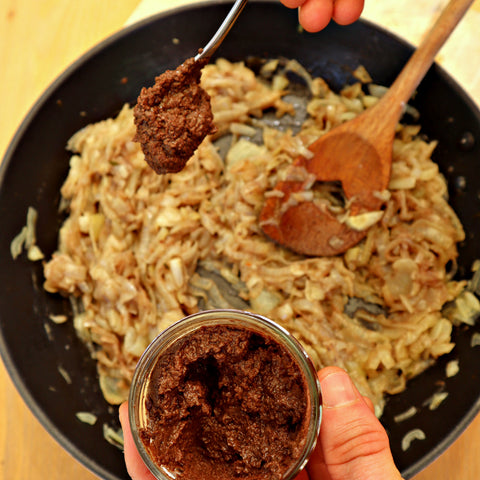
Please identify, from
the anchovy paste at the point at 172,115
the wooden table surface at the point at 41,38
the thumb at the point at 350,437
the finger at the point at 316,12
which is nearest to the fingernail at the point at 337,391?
the thumb at the point at 350,437

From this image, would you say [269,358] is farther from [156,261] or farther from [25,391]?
[25,391]

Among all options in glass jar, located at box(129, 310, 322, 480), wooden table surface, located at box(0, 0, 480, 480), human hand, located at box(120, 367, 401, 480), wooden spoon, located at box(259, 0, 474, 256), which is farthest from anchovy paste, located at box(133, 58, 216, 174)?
wooden table surface, located at box(0, 0, 480, 480)

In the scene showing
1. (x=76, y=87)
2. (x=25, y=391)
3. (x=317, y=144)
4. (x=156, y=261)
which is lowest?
(x=25, y=391)

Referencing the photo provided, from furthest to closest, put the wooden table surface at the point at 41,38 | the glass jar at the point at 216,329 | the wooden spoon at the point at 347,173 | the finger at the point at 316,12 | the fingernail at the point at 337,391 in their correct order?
the wooden table surface at the point at 41,38 → the wooden spoon at the point at 347,173 → the finger at the point at 316,12 → the fingernail at the point at 337,391 → the glass jar at the point at 216,329

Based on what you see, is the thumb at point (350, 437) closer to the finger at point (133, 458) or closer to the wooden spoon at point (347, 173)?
the finger at point (133, 458)

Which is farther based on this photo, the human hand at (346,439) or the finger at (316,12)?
the finger at (316,12)

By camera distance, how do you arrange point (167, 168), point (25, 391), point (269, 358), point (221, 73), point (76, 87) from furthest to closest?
point (221, 73), point (76, 87), point (25, 391), point (167, 168), point (269, 358)

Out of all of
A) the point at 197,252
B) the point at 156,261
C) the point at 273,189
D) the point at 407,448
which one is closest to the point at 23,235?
the point at 156,261
